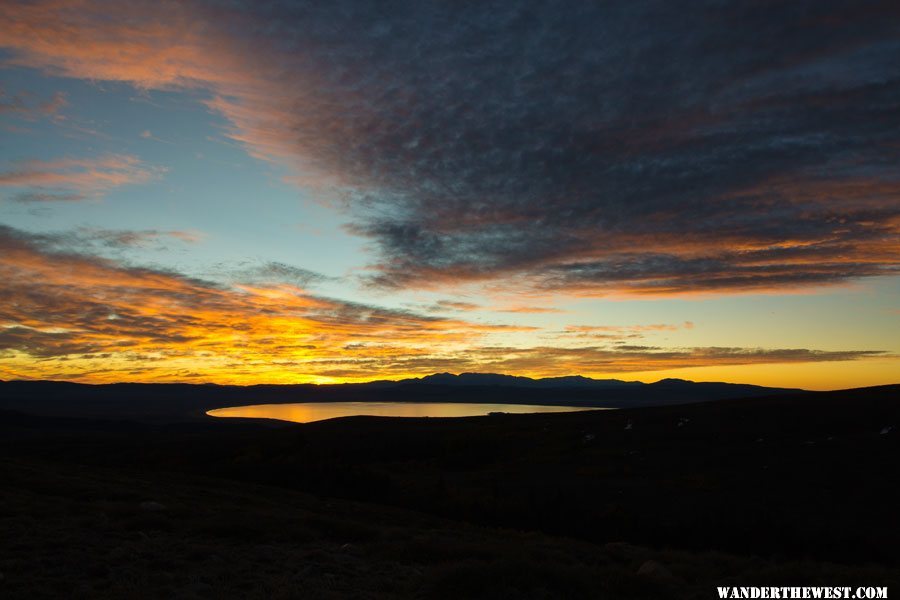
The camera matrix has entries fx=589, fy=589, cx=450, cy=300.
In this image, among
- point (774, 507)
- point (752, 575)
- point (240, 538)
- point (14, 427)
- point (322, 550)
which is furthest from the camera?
point (14, 427)

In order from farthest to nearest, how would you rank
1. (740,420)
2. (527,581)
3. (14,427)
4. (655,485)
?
(14,427) → (740,420) → (655,485) → (527,581)

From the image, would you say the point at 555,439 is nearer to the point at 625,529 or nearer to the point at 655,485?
the point at 655,485

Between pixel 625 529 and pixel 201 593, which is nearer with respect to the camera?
pixel 201 593

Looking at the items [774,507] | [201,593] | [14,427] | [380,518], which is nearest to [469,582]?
[201,593]

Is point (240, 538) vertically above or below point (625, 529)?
above

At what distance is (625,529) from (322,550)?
46.9ft

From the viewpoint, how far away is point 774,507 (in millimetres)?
25516

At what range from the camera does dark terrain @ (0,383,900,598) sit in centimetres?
1089

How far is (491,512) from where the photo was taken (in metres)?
26.9

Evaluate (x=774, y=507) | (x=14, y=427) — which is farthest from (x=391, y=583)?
(x=14, y=427)

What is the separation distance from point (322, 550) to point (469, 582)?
4.68 m

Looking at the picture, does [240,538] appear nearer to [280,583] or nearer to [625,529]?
[280,583]

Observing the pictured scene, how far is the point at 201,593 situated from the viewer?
9734 millimetres

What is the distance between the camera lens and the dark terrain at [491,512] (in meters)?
Answer: 10.9
